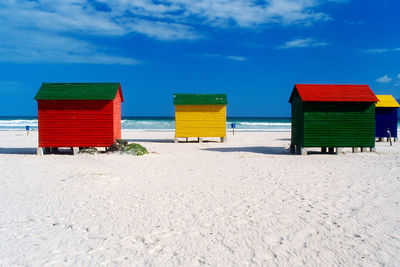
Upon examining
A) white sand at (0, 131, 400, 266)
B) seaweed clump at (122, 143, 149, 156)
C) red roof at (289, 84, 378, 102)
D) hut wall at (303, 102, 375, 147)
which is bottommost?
white sand at (0, 131, 400, 266)

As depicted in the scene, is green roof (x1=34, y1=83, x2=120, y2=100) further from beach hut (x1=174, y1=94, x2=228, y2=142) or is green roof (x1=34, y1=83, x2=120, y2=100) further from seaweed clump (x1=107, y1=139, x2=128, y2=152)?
beach hut (x1=174, y1=94, x2=228, y2=142)

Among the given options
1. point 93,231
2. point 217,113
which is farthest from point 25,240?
point 217,113

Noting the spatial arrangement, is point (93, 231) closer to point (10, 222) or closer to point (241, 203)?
point (10, 222)

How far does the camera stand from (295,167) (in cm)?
1140

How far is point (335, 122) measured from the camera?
14422 millimetres

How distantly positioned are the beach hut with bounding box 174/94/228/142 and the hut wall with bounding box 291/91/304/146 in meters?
6.02

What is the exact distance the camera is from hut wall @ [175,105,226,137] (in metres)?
21.4

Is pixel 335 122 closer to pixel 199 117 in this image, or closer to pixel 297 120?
pixel 297 120

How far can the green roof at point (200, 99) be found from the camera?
21.3m

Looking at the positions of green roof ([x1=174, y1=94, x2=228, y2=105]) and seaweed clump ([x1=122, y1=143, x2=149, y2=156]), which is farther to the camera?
green roof ([x1=174, y1=94, x2=228, y2=105])

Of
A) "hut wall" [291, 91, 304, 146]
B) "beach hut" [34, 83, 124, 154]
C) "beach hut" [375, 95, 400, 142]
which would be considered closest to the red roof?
"hut wall" [291, 91, 304, 146]

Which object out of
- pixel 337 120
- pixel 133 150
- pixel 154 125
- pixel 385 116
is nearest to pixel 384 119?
pixel 385 116

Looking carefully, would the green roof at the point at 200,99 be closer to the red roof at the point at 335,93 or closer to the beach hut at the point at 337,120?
the red roof at the point at 335,93

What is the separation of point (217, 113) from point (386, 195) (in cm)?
1454
